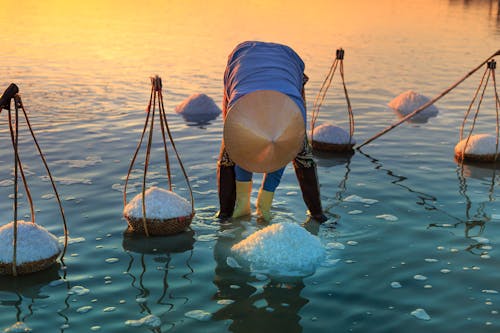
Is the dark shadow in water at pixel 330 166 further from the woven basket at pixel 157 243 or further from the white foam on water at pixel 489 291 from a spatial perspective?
the white foam on water at pixel 489 291

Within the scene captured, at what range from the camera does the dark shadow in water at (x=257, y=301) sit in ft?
15.2

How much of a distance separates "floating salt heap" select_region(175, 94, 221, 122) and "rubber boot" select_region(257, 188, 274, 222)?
219 inches

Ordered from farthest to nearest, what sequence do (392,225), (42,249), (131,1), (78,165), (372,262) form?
(131,1)
(78,165)
(392,225)
(372,262)
(42,249)

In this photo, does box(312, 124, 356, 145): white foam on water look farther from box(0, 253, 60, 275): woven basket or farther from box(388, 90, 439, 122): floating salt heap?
box(0, 253, 60, 275): woven basket

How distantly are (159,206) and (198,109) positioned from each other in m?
6.18

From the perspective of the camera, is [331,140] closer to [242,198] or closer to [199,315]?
[242,198]

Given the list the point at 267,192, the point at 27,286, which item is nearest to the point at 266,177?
the point at 267,192

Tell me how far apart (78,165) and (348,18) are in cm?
2566

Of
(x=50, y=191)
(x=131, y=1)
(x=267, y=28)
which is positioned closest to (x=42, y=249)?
(x=50, y=191)

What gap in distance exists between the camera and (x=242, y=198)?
21.4ft

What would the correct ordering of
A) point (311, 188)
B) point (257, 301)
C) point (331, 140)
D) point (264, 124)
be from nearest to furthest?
point (257, 301), point (264, 124), point (311, 188), point (331, 140)

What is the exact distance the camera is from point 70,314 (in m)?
4.70

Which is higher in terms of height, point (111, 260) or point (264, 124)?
point (264, 124)

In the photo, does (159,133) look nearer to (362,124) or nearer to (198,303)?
(362,124)
